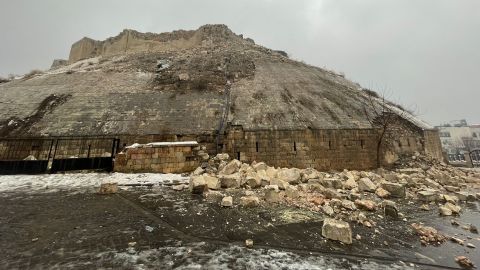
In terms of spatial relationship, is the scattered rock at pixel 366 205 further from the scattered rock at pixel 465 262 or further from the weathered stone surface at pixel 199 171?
the weathered stone surface at pixel 199 171

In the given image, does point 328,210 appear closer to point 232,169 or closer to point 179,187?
point 232,169

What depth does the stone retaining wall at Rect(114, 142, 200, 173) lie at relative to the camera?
11000 millimetres

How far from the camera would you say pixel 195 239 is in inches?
171

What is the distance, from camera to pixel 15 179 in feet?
32.4

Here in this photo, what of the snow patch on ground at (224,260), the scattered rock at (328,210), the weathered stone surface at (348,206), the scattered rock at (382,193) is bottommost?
the snow patch on ground at (224,260)

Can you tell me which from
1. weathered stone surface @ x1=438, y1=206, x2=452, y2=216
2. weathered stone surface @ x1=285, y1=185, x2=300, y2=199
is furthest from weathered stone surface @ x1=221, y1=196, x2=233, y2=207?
weathered stone surface @ x1=438, y1=206, x2=452, y2=216

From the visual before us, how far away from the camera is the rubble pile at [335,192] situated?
594 centimetres

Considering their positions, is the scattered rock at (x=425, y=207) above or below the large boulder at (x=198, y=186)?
below

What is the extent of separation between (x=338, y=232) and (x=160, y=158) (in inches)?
351

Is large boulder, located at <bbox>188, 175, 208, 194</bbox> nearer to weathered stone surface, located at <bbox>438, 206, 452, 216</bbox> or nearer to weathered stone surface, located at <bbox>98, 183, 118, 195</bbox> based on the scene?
weathered stone surface, located at <bbox>98, 183, 118, 195</bbox>

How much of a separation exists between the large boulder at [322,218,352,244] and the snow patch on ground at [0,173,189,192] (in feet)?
20.4

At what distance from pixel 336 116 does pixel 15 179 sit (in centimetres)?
1603

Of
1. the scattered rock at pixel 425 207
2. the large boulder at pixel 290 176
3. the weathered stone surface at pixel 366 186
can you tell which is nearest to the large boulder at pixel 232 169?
the large boulder at pixel 290 176

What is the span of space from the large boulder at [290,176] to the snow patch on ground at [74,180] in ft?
12.4
